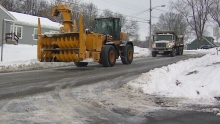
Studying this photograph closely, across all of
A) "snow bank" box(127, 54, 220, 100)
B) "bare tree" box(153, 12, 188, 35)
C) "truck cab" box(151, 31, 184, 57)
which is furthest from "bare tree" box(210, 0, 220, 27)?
"snow bank" box(127, 54, 220, 100)

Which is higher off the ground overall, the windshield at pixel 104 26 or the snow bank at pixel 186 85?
the windshield at pixel 104 26

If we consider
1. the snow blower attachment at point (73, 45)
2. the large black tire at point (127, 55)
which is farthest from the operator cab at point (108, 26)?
the large black tire at point (127, 55)

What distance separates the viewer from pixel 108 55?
55.6 feet

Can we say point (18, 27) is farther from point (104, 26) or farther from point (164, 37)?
point (104, 26)

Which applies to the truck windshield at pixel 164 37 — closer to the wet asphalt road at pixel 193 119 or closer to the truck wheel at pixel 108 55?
the truck wheel at pixel 108 55

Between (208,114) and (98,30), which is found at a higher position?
(98,30)

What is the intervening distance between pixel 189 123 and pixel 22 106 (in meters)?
3.69

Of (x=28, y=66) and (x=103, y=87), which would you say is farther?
(x=28, y=66)

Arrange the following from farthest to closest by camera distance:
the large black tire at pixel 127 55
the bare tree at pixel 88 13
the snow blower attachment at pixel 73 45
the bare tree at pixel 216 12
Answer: the bare tree at pixel 216 12 < the bare tree at pixel 88 13 < the large black tire at pixel 127 55 < the snow blower attachment at pixel 73 45

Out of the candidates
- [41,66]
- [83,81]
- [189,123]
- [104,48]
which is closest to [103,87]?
[83,81]

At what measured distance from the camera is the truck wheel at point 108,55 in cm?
1666

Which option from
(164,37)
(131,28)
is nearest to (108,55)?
(164,37)

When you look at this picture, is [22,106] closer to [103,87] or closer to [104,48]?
[103,87]

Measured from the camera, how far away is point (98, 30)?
1891 cm
